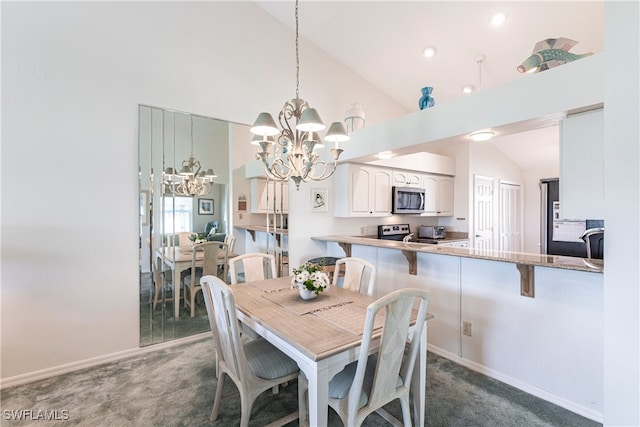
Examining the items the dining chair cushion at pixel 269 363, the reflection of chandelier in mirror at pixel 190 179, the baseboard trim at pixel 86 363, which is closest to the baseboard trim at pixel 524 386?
the dining chair cushion at pixel 269 363

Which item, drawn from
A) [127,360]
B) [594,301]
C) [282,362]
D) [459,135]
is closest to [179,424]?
[282,362]

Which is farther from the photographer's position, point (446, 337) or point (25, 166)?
point (446, 337)

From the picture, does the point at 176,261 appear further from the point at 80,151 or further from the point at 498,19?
the point at 498,19

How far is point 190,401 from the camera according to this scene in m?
2.07

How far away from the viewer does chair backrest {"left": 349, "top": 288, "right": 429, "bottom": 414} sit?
1.33m

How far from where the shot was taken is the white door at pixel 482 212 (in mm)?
5039

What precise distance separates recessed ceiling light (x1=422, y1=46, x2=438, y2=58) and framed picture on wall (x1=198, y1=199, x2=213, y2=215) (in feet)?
10.2

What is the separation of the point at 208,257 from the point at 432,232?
3.56m

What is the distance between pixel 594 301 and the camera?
1.88 metres

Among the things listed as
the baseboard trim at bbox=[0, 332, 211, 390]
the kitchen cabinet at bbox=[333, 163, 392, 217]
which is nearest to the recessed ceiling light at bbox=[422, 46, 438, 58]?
the kitchen cabinet at bbox=[333, 163, 392, 217]

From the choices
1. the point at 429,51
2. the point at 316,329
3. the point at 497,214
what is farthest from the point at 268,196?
the point at 497,214

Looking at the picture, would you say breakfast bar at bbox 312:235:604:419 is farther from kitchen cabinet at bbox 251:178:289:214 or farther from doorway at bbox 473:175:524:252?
doorway at bbox 473:175:524:252

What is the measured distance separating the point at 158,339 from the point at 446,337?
2.82 metres

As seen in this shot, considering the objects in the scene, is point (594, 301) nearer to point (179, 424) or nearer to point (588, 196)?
point (588, 196)
